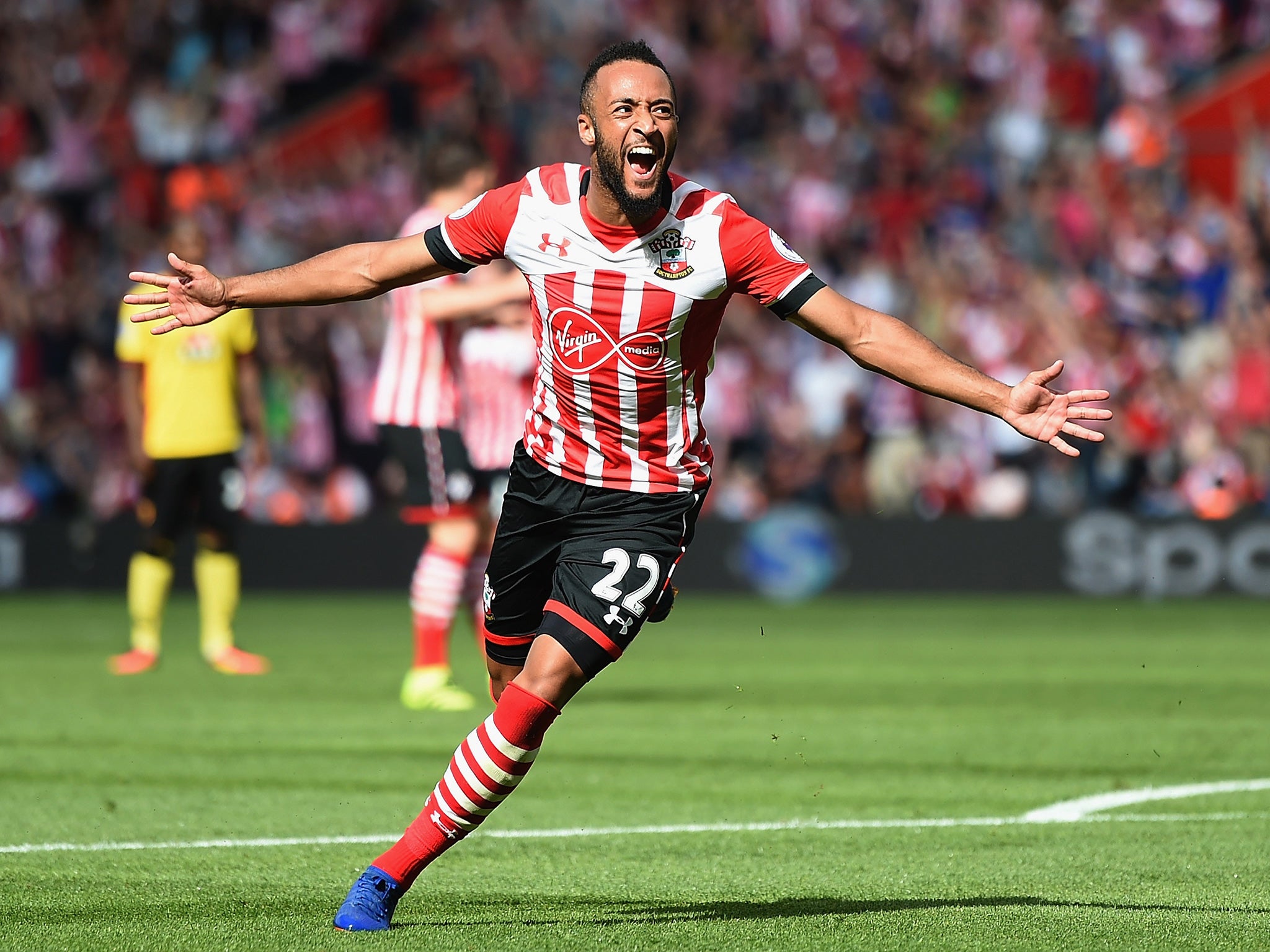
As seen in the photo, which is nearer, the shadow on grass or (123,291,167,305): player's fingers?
the shadow on grass

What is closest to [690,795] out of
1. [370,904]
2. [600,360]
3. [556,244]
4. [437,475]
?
[600,360]

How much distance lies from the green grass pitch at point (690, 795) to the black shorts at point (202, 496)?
810 millimetres

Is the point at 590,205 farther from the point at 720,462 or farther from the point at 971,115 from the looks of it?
the point at 971,115

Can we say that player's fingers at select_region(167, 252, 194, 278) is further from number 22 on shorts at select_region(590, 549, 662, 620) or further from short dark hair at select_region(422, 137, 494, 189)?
short dark hair at select_region(422, 137, 494, 189)

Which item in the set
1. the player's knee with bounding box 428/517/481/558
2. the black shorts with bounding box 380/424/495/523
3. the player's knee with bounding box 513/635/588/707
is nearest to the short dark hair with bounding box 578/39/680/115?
the player's knee with bounding box 513/635/588/707

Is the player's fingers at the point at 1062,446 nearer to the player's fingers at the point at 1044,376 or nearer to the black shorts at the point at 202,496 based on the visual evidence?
the player's fingers at the point at 1044,376

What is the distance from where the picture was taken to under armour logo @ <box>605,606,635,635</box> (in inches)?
201

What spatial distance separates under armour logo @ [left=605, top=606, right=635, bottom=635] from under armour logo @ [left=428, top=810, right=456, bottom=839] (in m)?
0.64

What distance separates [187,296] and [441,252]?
67 centimetres

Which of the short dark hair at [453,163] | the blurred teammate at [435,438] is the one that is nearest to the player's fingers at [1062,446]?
the blurred teammate at [435,438]

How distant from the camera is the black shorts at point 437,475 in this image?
9.89 metres

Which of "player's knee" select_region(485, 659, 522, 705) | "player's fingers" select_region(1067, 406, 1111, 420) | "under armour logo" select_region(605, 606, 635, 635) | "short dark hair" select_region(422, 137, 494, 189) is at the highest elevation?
"short dark hair" select_region(422, 137, 494, 189)

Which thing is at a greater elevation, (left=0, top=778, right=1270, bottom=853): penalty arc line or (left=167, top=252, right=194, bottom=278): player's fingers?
(left=167, top=252, right=194, bottom=278): player's fingers

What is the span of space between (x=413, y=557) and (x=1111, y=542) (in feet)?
19.6
